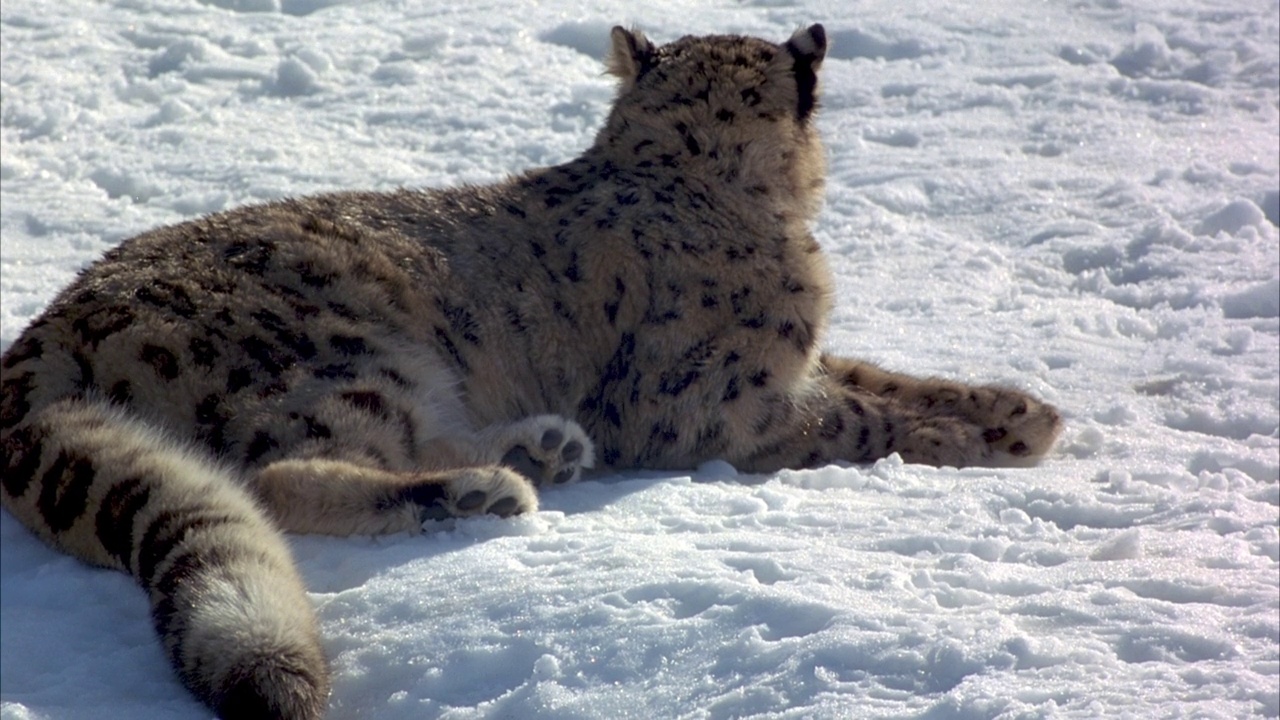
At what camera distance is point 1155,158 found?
28.0ft

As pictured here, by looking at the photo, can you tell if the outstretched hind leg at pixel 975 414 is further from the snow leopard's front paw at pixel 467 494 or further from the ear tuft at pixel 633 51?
the snow leopard's front paw at pixel 467 494

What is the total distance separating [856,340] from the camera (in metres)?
6.55

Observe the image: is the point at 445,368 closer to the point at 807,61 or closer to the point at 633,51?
the point at 633,51

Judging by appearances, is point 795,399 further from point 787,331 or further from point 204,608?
point 204,608

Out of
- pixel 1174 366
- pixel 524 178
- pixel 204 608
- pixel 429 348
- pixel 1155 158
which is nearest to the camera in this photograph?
pixel 204 608

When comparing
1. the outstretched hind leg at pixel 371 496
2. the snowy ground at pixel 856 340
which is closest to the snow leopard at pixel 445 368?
the outstretched hind leg at pixel 371 496

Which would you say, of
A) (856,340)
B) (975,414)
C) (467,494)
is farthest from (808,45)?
(467,494)

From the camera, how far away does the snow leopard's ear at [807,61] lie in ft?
19.0

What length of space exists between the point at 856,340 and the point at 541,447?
2.23 metres

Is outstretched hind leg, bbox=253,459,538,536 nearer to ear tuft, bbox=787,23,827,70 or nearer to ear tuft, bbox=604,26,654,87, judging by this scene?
ear tuft, bbox=604,26,654,87

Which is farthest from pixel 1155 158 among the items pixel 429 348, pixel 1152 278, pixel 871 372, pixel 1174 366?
pixel 429 348

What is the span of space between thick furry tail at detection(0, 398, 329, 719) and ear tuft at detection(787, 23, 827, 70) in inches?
108

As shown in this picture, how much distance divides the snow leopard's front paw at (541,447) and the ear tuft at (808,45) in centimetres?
186

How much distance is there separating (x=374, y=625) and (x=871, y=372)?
2.72 meters
